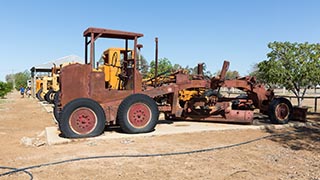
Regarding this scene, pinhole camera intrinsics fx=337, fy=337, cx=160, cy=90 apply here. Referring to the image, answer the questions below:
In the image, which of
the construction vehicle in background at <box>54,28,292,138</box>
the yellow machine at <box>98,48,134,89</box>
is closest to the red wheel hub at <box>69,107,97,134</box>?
the construction vehicle in background at <box>54,28,292,138</box>

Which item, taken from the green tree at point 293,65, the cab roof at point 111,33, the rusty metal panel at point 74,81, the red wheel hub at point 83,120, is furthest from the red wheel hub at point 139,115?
the green tree at point 293,65

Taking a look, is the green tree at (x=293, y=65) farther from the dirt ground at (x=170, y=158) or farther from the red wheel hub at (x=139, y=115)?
the red wheel hub at (x=139, y=115)

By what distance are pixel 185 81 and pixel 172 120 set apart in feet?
6.80

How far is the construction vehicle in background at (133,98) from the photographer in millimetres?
8117

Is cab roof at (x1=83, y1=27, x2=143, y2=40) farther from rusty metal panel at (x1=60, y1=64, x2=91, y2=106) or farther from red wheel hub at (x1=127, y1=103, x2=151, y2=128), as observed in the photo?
red wheel hub at (x1=127, y1=103, x2=151, y2=128)

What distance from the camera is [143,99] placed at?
8703 mm

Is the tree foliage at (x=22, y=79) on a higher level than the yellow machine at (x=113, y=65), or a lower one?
higher

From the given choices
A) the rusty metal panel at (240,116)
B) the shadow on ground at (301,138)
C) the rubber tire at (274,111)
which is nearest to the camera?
the shadow on ground at (301,138)

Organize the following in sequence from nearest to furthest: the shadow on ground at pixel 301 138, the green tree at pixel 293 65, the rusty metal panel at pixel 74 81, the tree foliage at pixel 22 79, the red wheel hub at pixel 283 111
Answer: the shadow on ground at pixel 301 138 → the rusty metal panel at pixel 74 81 → the red wheel hub at pixel 283 111 → the green tree at pixel 293 65 → the tree foliage at pixel 22 79

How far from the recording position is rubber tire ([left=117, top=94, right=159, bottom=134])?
8.48 meters

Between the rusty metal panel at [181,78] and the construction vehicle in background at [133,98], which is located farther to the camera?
the rusty metal panel at [181,78]

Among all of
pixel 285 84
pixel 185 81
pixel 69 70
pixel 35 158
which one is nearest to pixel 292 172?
pixel 35 158

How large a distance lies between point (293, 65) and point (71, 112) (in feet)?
34.1

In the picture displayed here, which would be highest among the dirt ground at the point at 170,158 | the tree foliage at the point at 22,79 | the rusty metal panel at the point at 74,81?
the tree foliage at the point at 22,79
